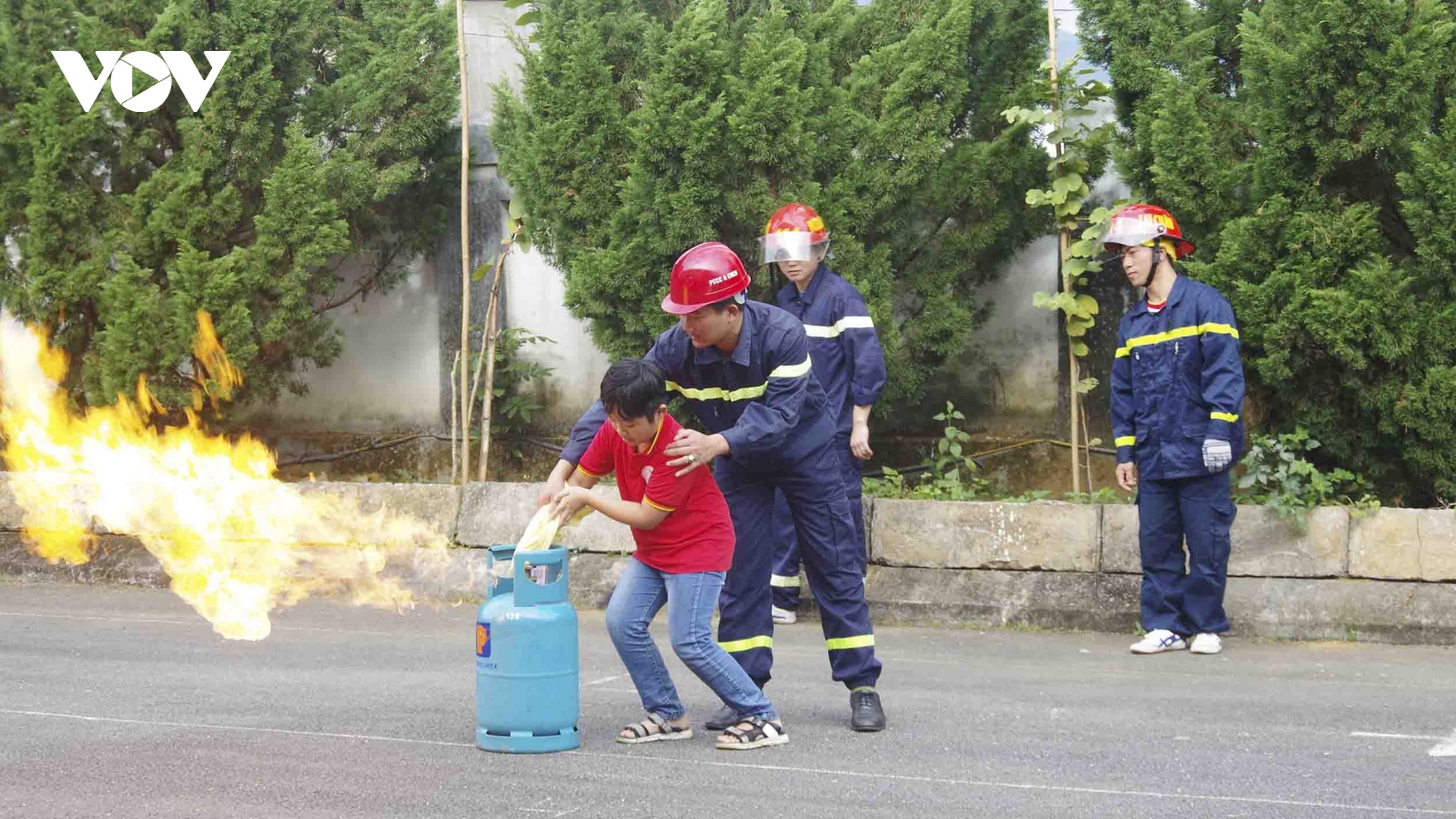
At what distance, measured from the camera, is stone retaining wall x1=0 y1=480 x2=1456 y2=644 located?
8.55 meters

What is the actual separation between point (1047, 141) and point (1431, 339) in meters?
2.69

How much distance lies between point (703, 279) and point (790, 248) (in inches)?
112

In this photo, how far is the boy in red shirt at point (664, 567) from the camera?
566 cm

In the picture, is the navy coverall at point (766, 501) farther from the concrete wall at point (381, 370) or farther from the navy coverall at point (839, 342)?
the concrete wall at point (381, 370)

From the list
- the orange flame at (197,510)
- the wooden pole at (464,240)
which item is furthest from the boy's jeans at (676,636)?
the wooden pole at (464,240)

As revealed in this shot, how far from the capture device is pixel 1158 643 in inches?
326

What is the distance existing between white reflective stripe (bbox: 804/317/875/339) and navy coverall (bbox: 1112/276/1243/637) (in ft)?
4.91

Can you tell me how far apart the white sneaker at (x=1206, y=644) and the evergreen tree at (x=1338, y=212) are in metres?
1.58

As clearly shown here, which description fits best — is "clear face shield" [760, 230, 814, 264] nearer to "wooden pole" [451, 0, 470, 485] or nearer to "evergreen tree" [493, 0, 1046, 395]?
"evergreen tree" [493, 0, 1046, 395]

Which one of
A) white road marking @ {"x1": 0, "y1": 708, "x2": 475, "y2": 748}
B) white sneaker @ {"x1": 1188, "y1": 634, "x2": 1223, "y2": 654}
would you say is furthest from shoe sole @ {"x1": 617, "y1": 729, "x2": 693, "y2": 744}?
white sneaker @ {"x1": 1188, "y1": 634, "x2": 1223, "y2": 654}

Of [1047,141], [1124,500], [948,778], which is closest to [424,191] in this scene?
[1047,141]

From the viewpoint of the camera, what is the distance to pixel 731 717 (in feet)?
20.3

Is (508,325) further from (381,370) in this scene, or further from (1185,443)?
(1185,443)

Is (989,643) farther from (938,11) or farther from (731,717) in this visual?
(938,11)
